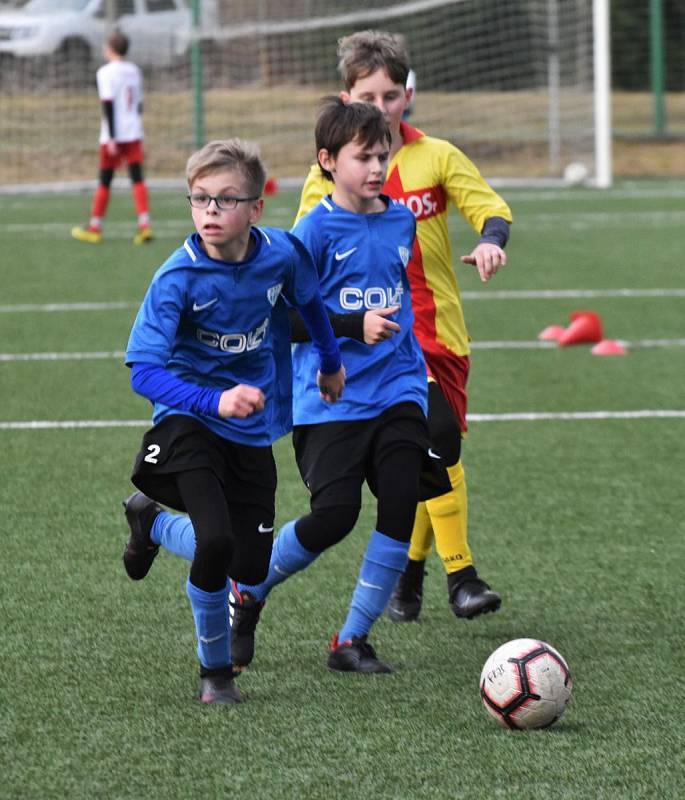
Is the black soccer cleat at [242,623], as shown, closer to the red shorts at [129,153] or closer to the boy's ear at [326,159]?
the boy's ear at [326,159]

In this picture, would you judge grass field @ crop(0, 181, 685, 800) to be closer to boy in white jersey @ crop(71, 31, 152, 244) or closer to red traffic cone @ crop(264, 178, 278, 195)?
boy in white jersey @ crop(71, 31, 152, 244)

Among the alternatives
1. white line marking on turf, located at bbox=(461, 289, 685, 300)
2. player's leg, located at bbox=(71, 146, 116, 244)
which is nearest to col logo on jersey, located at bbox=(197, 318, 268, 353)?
white line marking on turf, located at bbox=(461, 289, 685, 300)

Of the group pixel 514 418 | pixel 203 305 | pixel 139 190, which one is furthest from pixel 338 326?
pixel 139 190

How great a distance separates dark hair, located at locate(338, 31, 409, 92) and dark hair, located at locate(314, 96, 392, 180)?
1.06ft

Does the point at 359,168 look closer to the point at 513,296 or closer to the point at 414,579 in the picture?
the point at 414,579

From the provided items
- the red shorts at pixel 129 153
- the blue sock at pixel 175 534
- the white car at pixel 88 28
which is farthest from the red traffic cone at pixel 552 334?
the white car at pixel 88 28

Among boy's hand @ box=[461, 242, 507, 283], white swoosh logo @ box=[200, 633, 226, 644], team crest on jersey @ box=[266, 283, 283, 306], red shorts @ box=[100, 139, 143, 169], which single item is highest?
red shorts @ box=[100, 139, 143, 169]

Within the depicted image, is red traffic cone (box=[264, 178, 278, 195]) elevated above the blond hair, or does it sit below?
above

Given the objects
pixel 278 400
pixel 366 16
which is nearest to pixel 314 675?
pixel 278 400

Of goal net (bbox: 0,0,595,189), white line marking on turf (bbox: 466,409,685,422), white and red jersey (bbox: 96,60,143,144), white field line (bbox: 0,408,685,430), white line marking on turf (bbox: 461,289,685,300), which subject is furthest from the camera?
goal net (bbox: 0,0,595,189)

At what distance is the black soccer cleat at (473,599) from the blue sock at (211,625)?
1003 mm

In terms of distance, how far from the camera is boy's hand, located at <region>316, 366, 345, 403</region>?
14.3 feet

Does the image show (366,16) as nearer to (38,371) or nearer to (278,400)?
(38,371)

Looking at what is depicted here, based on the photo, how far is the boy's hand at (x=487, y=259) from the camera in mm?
4629
